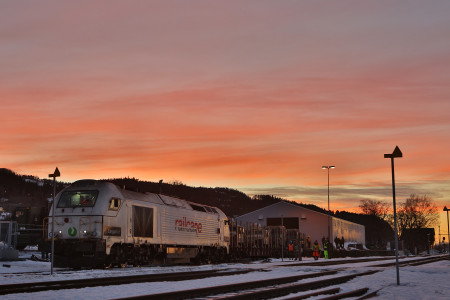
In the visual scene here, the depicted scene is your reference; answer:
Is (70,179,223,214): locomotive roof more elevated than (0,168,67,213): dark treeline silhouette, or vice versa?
(0,168,67,213): dark treeline silhouette

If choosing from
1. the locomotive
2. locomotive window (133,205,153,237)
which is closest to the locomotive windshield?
the locomotive

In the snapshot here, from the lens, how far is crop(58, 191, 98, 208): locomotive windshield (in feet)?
89.6

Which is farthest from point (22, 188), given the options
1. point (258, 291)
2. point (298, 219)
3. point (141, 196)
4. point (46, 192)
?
point (258, 291)

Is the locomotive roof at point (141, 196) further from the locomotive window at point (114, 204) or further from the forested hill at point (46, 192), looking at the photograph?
the forested hill at point (46, 192)

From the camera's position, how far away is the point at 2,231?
39.2 metres

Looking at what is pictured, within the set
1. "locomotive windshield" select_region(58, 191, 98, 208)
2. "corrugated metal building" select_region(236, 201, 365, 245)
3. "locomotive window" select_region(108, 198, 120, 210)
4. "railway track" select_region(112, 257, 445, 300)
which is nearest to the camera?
"railway track" select_region(112, 257, 445, 300)

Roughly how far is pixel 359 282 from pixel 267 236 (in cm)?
3479

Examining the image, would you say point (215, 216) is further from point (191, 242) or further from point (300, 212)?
point (300, 212)

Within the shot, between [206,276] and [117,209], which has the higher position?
[117,209]

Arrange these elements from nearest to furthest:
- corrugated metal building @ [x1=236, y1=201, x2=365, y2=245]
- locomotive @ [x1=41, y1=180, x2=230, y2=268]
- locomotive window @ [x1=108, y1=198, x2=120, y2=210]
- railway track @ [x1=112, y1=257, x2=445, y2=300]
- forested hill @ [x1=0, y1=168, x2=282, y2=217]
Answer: railway track @ [x1=112, y1=257, x2=445, y2=300] → locomotive @ [x1=41, y1=180, x2=230, y2=268] → locomotive window @ [x1=108, y1=198, x2=120, y2=210] → corrugated metal building @ [x1=236, y1=201, x2=365, y2=245] → forested hill @ [x1=0, y1=168, x2=282, y2=217]

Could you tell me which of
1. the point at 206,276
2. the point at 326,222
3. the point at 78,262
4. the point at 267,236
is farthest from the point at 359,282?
the point at 326,222

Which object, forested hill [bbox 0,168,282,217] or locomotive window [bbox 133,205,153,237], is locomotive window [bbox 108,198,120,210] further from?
forested hill [bbox 0,168,282,217]

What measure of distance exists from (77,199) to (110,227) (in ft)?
7.69

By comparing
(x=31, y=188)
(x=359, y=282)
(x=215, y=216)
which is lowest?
(x=359, y=282)
